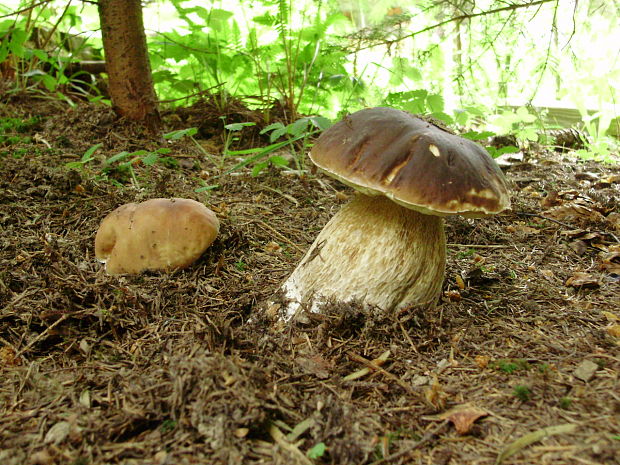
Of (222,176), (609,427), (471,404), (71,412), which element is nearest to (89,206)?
(222,176)

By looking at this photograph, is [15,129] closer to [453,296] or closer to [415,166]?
[415,166]

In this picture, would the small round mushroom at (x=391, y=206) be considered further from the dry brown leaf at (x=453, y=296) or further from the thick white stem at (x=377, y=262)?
the dry brown leaf at (x=453, y=296)

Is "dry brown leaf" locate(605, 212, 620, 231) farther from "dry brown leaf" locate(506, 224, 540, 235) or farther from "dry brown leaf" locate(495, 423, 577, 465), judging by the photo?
"dry brown leaf" locate(495, 423, 577, 465)

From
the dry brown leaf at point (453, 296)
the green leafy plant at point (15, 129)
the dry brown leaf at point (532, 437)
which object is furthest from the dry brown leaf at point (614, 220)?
the green leafy plant at point (15, 129)

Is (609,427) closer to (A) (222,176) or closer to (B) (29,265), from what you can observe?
(B) (29,265)

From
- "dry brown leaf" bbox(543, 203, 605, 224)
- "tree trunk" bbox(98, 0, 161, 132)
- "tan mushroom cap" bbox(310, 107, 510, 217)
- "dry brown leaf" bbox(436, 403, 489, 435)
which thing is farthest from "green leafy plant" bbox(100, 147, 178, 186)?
"dry brown leaf" bbox(543, 203, 605, 224)

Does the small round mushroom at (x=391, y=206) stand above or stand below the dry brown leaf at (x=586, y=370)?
above

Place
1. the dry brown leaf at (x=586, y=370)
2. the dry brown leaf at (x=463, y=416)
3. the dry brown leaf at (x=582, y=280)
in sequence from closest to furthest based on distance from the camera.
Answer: the dry brown leaf at (x=463, y=416), the dry brown leaf at (x=586, y=370), the dry brown leaf at (x=582, y=280)

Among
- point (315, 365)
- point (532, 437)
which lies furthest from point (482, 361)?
point (315, 365)
